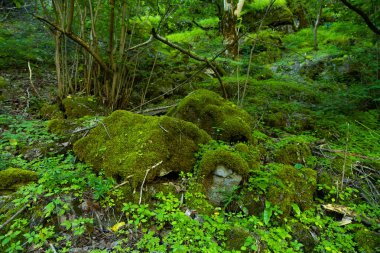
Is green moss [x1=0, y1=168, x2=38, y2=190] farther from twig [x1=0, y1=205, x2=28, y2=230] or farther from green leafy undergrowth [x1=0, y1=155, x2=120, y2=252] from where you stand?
twig [x1=0, y1=205, x2=28, y2=230]

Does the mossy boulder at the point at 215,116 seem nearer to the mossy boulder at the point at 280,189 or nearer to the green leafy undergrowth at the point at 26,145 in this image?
the mossy boulder at the point at 280,189

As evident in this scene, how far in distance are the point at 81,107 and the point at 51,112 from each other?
61 cm

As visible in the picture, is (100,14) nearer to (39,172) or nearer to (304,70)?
(39,172)

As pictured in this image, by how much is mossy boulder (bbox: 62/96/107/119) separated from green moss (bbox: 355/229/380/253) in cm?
460

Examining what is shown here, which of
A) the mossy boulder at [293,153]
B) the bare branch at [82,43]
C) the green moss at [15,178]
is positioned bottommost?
the green moss at [15,178]

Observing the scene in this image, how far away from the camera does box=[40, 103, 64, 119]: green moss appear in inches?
192

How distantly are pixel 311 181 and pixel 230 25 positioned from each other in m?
5.97

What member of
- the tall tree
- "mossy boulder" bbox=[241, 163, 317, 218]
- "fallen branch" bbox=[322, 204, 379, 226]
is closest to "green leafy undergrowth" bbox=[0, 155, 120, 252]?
"mossy boulder" bbox=[241, 163, 317, 218]

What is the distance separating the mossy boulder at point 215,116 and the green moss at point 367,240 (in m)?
1.68

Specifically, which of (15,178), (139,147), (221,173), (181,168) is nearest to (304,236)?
(221,173)

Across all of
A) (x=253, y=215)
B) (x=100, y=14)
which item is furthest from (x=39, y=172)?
(x=100, y=14)

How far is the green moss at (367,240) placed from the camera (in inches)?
92.8

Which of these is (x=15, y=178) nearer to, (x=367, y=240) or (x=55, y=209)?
(x=55, y=209)

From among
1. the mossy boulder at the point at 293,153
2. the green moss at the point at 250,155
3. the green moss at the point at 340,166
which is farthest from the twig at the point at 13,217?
the green moss at the point at 340,166
